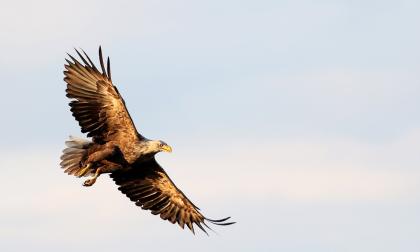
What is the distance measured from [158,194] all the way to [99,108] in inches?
122

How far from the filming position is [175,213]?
3145 centimetres

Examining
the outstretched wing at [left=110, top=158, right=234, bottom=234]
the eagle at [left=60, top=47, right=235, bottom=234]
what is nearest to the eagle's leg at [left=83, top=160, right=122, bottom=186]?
the eagle at [left=60, top=47, right=235, bottom=234]

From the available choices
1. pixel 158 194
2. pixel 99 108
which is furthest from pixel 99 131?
pixel 158 194

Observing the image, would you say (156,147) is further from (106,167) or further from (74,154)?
(74,154)

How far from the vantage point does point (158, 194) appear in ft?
103

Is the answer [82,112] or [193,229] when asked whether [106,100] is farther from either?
[193,229]

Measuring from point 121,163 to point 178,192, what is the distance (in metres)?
2.53

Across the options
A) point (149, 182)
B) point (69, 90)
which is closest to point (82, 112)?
point (69, 90)

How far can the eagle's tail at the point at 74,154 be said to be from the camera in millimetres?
29719

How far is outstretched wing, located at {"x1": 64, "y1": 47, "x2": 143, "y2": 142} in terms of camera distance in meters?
29.3

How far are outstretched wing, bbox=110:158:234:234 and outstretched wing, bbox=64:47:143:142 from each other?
80.4 inches

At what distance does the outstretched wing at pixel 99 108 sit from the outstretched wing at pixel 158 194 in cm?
204

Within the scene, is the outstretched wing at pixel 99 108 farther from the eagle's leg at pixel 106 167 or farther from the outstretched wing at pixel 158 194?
the outstretched wing at pixel 158 194

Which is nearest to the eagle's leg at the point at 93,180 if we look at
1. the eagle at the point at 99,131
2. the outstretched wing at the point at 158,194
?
the eagle at the point at 99,131
